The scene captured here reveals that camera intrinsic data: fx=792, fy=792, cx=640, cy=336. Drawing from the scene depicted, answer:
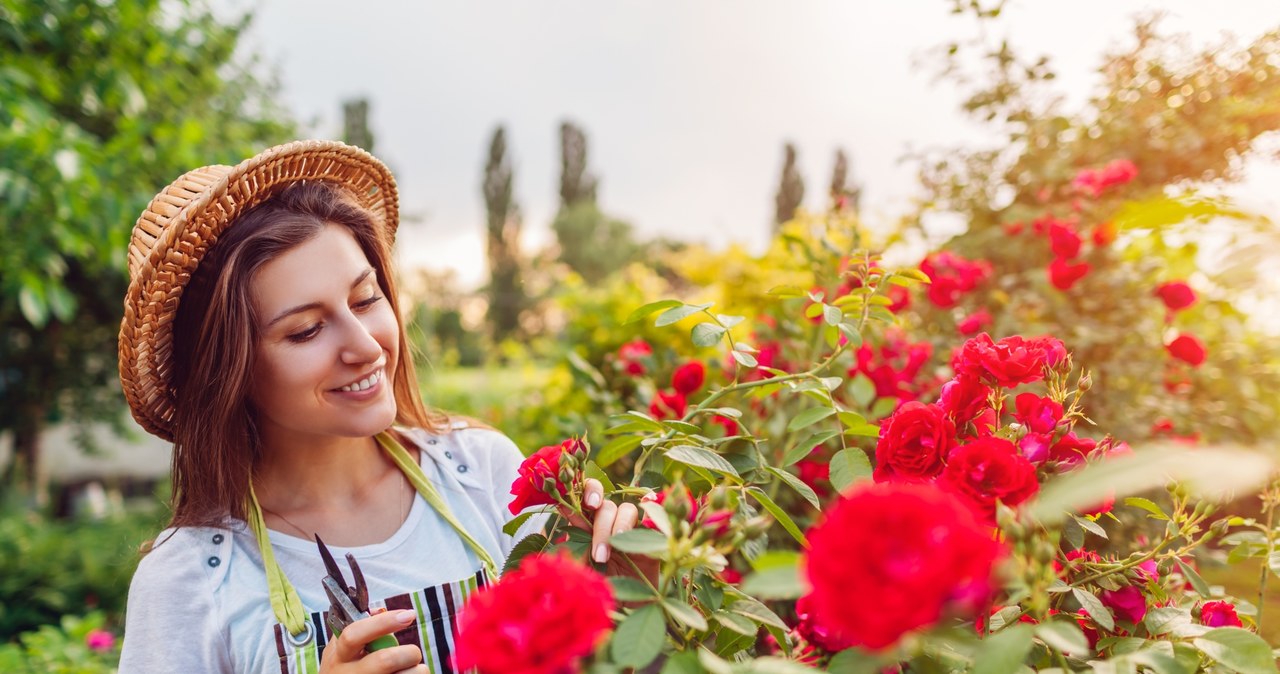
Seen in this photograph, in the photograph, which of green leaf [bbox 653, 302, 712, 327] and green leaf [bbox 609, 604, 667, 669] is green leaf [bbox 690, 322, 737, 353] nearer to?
green leaf [bbox 653, 302, 712, 327]

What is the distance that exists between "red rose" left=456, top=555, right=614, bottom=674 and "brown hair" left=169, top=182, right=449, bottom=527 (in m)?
0.88

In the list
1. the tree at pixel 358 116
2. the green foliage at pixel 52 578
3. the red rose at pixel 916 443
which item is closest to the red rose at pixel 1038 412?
the red rose at pixel 916 443

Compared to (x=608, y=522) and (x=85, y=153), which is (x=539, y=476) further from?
(x=85, y=153)

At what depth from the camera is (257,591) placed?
1.25m

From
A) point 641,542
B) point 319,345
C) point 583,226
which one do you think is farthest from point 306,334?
point 583,226

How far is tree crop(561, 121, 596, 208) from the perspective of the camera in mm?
29078

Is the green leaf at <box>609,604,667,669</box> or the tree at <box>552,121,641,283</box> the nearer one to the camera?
the green leaf at <box>609,604,667,669</box>

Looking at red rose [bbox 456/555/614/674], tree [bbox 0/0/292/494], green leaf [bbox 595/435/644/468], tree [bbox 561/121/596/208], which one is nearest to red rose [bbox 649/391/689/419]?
green leaf [bbox 595/435/644/468]

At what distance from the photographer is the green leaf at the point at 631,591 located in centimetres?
57

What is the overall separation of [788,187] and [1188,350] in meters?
25.3

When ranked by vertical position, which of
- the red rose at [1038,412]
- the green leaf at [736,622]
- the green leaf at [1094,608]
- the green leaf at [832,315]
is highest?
the green leaf at [832,315]

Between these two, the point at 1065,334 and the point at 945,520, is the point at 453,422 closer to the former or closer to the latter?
the point at 945,520

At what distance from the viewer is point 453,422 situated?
1.65 metres

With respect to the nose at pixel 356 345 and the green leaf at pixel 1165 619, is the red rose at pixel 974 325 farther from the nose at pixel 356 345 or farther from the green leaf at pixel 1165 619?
the nose at pixel 356 345
